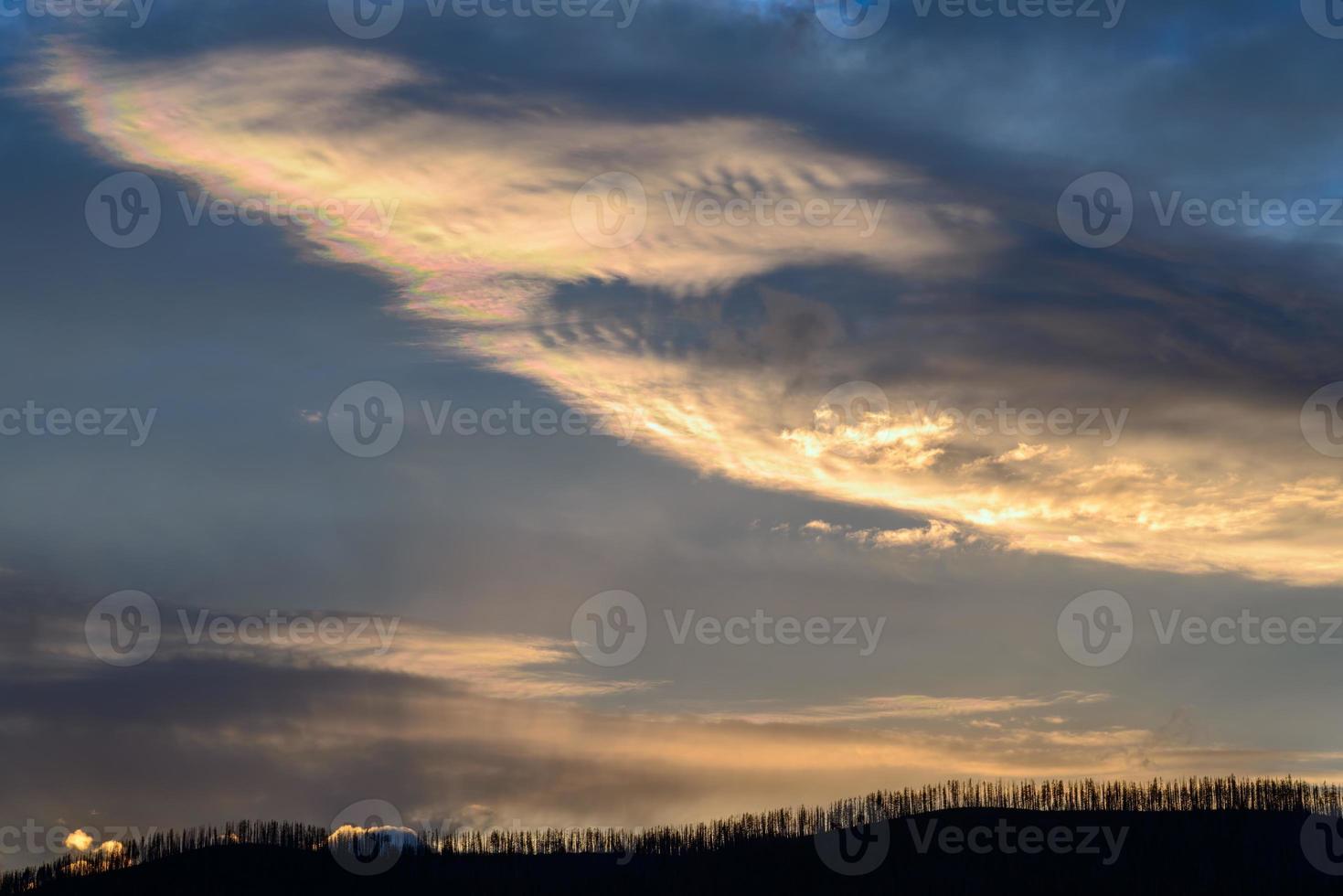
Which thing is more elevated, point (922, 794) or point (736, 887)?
point (922, 794)

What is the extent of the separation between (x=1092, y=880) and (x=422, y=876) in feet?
303

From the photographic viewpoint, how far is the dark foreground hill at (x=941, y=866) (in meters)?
160

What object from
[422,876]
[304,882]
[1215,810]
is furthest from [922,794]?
[304,882]

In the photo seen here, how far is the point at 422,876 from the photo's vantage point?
19825 centimetres

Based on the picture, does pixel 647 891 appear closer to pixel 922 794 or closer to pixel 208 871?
pixel 922 794

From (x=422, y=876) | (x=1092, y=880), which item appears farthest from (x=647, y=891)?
(x=1092, y=880)

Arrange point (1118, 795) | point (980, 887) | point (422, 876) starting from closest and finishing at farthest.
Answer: point (980, 887), point (1118, 795), point (422, 876)

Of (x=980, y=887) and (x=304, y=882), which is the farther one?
(x=304, y=882)

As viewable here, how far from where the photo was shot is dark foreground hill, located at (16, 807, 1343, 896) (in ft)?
524

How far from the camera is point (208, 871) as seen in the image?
194625mm

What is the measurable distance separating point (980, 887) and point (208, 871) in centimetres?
10525

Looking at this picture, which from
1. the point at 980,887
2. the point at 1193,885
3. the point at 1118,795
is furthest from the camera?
the point at 1118,795

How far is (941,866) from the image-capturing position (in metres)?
176

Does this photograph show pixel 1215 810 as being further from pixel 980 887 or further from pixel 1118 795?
pixel 980 887
